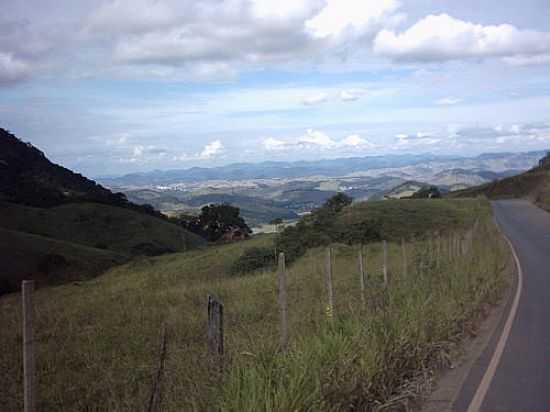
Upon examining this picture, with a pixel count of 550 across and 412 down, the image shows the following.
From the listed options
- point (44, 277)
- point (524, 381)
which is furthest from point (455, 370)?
point (44, 277)

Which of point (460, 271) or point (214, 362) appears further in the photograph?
point (460, 271)

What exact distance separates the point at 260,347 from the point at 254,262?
84.7ft

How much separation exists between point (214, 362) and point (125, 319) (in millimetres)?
8052

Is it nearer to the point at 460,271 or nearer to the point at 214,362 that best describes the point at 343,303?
the point at 460,271

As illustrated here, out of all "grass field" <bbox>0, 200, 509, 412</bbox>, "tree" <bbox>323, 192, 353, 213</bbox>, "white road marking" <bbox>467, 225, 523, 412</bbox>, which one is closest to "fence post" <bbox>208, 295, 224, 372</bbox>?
"grass field" <bbox>0, 200, 509, 412</bbox>

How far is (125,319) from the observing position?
46.5 ft

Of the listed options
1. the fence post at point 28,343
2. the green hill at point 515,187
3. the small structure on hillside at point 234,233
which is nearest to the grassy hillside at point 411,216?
the small structure on hillside at point 234,233

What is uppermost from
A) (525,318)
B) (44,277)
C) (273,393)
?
(273,393)

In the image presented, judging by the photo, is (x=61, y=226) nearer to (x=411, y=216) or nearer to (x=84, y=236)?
(x=84, y=236)

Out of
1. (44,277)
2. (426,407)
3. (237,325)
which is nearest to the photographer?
(426,407)

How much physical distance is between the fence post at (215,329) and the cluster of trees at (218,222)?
7264 centimetres

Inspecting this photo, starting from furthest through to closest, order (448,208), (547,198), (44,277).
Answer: (547,198), (448,208), (44,277)

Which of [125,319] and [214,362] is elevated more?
[214,362]

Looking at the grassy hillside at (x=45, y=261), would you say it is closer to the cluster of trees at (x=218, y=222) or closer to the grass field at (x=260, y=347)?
the cluster of trees at (x=218, y=222)
